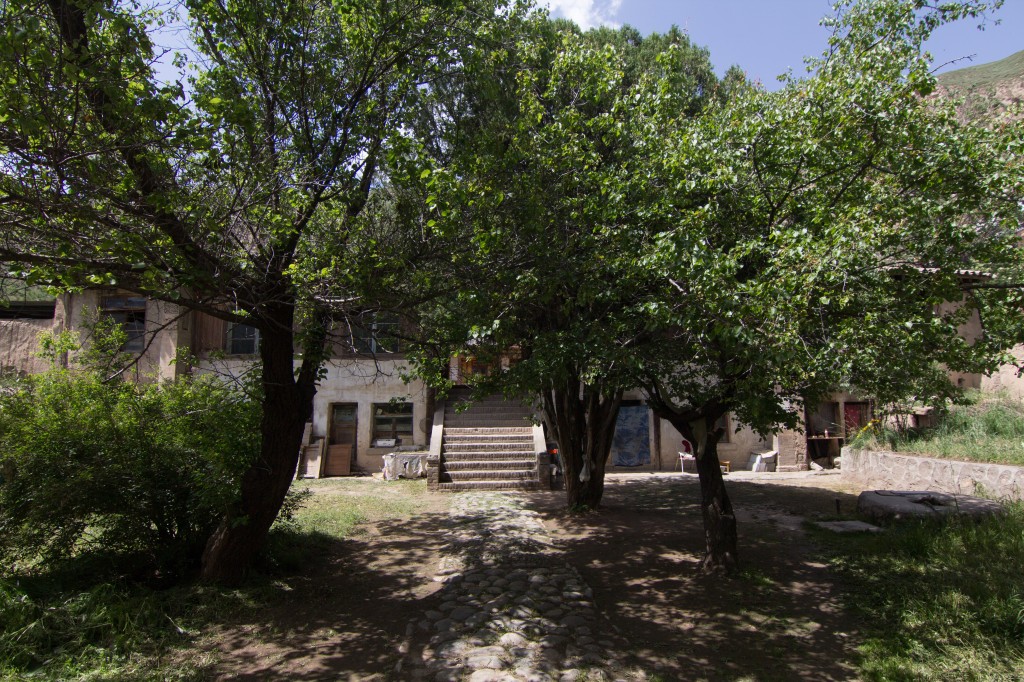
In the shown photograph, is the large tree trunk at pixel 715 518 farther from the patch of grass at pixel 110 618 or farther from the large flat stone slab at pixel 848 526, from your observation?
the patch of grass at pixel 110 618

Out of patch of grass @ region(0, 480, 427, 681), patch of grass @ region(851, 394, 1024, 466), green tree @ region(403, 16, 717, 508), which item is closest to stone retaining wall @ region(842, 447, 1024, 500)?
patch of grass @ region(851, 394, 1024, 466)

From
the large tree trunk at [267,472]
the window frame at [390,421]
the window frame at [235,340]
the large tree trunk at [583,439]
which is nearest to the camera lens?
the large tree trunk at [267,472]

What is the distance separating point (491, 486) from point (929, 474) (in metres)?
8.59

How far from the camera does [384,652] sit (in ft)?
18.6

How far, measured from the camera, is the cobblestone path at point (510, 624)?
17.2ft

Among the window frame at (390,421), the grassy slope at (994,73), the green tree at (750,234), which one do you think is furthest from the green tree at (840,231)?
the grassy slope at (994,73)

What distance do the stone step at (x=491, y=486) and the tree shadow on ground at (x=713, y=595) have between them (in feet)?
8.13

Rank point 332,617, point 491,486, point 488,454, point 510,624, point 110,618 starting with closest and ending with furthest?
1. point 110,618
2. point 510,624
3. point 332,617
4. point 491,486
5. point 488,454

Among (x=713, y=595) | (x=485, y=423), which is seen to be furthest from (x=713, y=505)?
(x=485, y=423)

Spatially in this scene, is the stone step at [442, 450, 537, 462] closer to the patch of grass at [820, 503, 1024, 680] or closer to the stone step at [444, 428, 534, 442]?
the stone step at [444, 428, 534, 442]

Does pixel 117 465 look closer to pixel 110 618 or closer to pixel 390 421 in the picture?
pixel 110 618

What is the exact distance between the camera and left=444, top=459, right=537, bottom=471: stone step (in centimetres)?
1453

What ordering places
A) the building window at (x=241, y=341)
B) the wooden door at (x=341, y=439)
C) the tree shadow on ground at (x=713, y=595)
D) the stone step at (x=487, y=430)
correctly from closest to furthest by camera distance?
the tree shadow on ground at (x=713, y=595)
the stone step at (x=487, y=430)
the wooden door at (x=341, y=439)
the building window at (x=241, y=341)

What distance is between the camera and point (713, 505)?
7.38 meters
